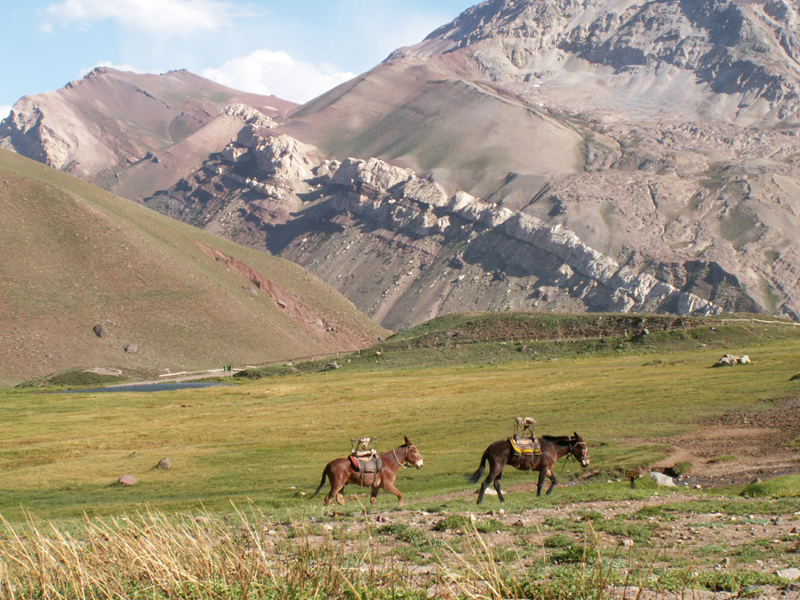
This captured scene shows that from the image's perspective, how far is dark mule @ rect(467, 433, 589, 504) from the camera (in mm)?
25922

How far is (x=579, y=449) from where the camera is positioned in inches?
1092

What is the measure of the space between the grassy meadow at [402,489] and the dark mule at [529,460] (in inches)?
39.9

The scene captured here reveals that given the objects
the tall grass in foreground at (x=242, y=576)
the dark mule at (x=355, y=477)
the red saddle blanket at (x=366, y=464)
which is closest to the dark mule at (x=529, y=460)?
the dark mule at (x=355, y=477)

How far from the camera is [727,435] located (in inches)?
1532

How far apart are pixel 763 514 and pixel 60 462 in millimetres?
39397

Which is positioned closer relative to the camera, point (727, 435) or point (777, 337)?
point (727, 435)

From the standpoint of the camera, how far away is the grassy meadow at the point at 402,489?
11516mm

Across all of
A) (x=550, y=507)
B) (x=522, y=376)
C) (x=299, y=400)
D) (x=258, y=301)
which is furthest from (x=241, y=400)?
(x=258, y=301)

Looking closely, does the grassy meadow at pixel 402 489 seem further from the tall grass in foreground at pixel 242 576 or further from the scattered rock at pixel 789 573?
the scattered rock at pixel 789 573

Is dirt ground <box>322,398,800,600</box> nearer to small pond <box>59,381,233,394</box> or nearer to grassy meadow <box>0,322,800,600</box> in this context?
grassy meadow <box>0,322,800,600</box>

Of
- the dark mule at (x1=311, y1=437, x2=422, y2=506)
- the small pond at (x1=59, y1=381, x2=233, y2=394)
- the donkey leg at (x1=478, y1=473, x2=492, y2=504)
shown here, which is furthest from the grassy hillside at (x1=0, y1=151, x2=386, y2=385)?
the donkey leg at (x1=478, y1=473, x2=492, y2=504)

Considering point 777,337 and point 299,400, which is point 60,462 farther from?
point 777,337

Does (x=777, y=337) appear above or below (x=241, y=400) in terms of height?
above

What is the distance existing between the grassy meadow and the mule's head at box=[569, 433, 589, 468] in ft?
3.79
